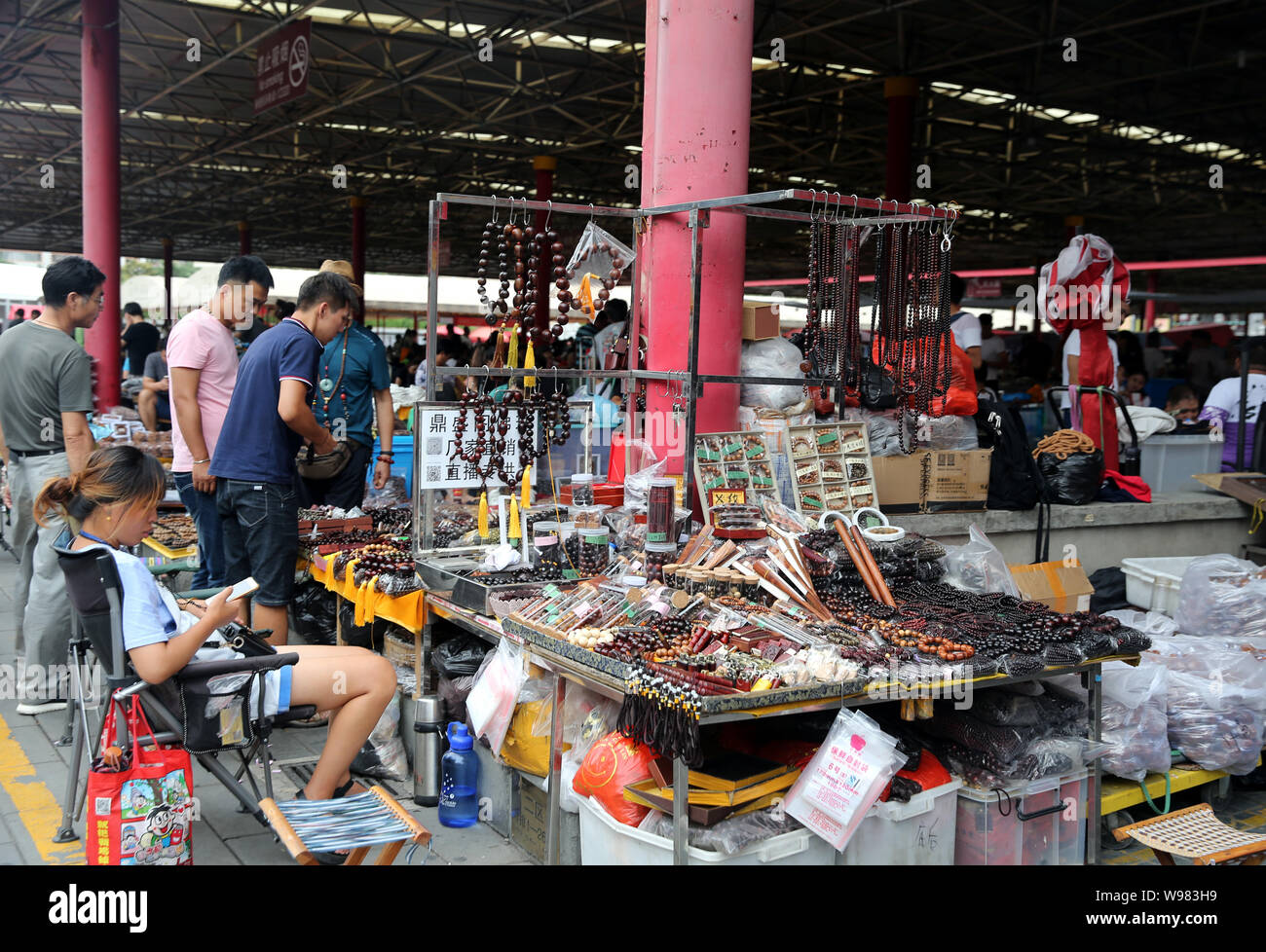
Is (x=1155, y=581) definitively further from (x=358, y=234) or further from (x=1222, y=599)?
(x=358, y=234)

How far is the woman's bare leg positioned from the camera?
3.62 meters

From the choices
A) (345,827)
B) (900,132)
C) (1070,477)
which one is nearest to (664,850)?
(345,827)

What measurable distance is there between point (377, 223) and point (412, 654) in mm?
28146

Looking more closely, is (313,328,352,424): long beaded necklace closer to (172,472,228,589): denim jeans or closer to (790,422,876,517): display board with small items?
(172,472,228,589): denim jeans

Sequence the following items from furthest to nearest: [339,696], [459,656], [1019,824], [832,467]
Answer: [832,467], [459,656], [339,696], [1019,824]

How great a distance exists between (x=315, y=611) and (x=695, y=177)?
293 cm

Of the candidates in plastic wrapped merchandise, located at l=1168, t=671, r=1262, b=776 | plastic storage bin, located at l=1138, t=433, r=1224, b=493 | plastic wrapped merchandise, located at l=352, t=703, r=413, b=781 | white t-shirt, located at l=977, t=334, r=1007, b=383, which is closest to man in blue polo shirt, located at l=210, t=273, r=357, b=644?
plastic wrapped merchandise, located at l=352, t=703, r=413, b=781

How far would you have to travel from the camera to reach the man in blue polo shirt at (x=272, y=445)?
182 inches

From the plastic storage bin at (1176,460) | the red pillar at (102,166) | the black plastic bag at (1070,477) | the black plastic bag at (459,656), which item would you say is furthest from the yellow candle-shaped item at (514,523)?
the red pillar at (102,166)

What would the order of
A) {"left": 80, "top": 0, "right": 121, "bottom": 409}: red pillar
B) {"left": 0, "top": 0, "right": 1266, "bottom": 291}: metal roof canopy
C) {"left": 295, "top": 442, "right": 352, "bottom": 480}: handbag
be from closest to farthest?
{"left": 295, "top": 442, "right": 352, "bottom": 480}: handbag
{"left": 80, "top": 0, "right": 121, "bottom": 409}: red pillar
{"left": 0, "top": 0, "right": 1266, "bottom": 291}: metal roof canopy

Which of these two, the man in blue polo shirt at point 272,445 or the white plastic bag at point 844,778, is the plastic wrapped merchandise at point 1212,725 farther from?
the man in blue polo shirt at point 272,445

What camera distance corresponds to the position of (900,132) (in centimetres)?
1299

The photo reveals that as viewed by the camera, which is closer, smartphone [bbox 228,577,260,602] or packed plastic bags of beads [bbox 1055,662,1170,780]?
smartphone [bbox 228,577,260,602]

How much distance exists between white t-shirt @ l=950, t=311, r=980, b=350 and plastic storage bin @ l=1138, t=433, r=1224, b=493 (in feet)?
5.11
